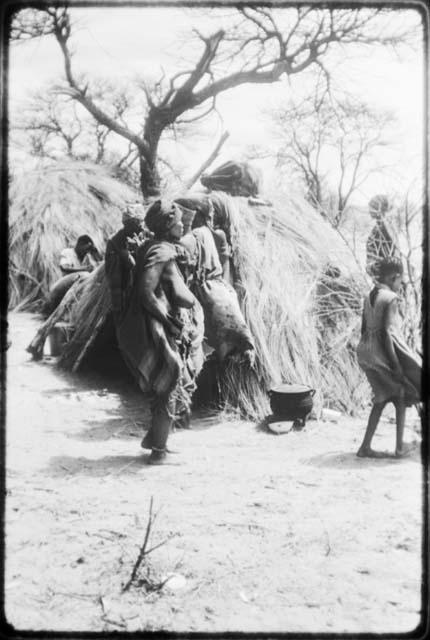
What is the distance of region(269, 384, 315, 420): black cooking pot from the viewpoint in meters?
5.92

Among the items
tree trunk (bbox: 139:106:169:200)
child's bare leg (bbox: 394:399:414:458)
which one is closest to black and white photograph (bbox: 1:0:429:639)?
child's bare leg (bbox: 394:399:414:458)

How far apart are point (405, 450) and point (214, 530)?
5.97 ft

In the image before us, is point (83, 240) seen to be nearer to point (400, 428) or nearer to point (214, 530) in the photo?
point (400, 428)

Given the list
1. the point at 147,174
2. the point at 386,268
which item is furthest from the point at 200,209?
the point at 147,174

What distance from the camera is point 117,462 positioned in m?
5.00

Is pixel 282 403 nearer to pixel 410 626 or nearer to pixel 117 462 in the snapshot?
pixel 117 462

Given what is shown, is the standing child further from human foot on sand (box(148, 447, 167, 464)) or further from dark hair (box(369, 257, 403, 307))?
human foot on sand (box(148, 447, 167, 464))

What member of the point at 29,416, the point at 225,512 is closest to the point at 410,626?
the point at 225,512

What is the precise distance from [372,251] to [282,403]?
72.1 inches

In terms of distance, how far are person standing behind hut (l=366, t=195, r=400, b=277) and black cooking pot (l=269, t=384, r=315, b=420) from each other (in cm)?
127

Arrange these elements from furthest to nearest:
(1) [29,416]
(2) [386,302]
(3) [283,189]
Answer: (3) [283,189]
(1) [29,416]
(2) [386,302]

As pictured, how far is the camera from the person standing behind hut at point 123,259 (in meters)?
5.31

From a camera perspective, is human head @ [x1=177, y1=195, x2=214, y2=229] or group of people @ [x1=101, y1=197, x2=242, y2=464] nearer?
group of people @ [x1=101, y1=197, x2=242, y2=464]

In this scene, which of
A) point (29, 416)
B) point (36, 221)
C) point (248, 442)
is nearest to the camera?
point (248, 442)
